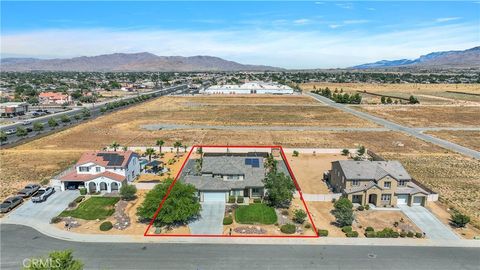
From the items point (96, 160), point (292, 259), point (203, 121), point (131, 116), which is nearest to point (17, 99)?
point (131, 116)

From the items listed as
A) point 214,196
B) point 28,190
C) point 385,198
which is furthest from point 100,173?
point 385,198

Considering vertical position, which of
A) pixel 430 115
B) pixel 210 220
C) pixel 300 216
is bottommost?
pixel 210 220

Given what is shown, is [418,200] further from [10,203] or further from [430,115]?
[430,115]

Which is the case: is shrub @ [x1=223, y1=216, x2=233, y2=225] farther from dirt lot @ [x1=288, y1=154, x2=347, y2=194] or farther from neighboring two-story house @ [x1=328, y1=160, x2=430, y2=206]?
neighboring two-story house @ [x1=328, y1=160, x2=430, y2=206]

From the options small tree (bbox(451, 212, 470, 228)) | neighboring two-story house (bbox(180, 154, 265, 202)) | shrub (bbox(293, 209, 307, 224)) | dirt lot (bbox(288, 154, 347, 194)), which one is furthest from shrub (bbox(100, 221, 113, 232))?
small tree (bbox(451, 212, 470, 228))

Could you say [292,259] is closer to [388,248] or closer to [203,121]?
[388,248]
